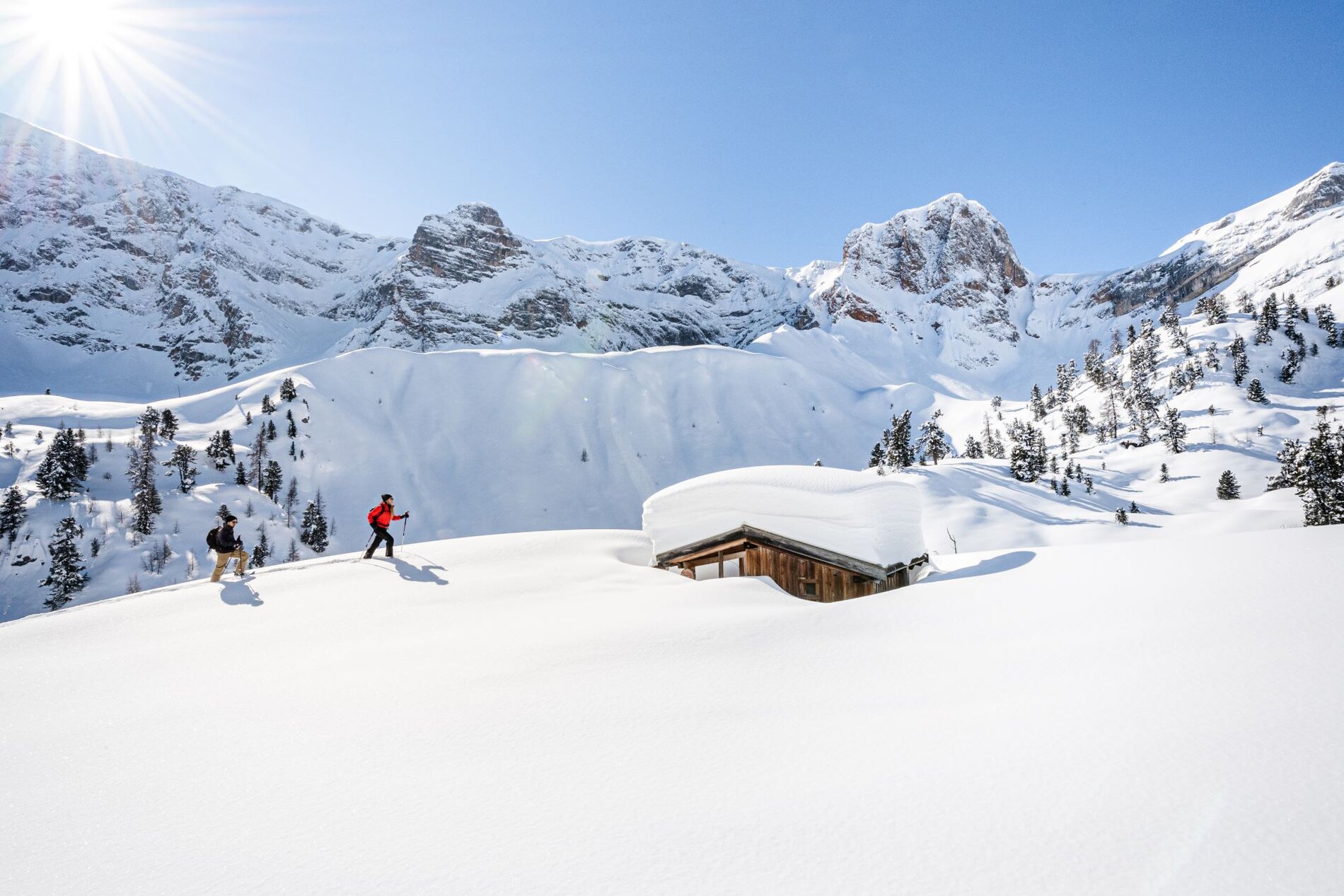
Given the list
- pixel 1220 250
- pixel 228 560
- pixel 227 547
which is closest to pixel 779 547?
pixel 228 560

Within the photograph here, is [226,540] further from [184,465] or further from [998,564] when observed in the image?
[184,465]

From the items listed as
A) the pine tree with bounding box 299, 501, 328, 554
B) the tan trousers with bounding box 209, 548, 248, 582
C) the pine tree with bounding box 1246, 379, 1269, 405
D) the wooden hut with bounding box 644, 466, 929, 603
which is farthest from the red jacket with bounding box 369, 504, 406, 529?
the pine tree with bounding box 1246, 379, 1269, 405

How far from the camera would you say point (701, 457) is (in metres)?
70.4

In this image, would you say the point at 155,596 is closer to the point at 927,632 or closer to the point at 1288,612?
the point at 927,632

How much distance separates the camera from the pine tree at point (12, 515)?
129 feet

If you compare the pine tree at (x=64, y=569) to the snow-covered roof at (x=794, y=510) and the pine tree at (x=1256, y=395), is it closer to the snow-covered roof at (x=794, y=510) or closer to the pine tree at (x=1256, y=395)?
the snow-covered roof at (x=794, y=510)

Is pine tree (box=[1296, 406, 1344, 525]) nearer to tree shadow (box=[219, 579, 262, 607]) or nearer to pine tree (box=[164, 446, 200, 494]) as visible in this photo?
tree shadow (box=[219, 579, 262, 607])

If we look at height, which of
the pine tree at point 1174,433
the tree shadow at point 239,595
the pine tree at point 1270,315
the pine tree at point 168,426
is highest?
the pine tree at point 1270,315

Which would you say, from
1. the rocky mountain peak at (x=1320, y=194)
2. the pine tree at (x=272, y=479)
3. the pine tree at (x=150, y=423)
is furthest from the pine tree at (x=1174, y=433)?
the rocky mountain peak at (x=1320, y=194)

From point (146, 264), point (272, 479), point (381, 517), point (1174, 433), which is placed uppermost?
point (146, 264)

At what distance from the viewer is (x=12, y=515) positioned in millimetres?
39531

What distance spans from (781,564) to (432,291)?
527ft

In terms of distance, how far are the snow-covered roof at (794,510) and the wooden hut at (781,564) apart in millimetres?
131

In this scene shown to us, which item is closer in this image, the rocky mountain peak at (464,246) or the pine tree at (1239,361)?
the pine tree at (1239,361)
